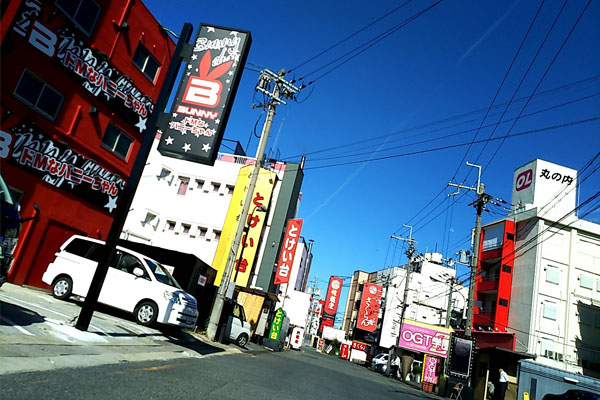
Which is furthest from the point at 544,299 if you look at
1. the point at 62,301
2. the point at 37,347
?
the point at 37,347

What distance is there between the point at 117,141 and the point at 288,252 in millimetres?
20709

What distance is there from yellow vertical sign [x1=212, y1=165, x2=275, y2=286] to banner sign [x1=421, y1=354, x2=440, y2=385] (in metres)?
15.3

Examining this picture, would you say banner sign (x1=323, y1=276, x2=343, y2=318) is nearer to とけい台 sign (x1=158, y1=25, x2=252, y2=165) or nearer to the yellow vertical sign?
the yellow vertical sign

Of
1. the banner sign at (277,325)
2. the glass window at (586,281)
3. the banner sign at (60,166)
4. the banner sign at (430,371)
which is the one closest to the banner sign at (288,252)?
the banner sign at (277,325)

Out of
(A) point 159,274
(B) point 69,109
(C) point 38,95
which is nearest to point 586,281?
(A) point 159,274

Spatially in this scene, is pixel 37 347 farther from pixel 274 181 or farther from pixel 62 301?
pixel 274 181

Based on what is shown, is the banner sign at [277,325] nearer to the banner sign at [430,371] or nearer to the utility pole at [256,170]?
the banner sign at [430,371]

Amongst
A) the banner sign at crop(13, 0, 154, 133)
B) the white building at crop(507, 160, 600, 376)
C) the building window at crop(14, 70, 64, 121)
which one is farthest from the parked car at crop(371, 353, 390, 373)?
the building window at crop(14, 70, 64, 121)

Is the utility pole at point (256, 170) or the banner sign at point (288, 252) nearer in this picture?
the utility pole at point (256, 170)

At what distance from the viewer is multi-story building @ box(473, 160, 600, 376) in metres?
36.7

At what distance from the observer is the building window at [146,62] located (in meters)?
18.3

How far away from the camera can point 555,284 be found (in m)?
38.8

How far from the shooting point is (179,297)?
12.6 metres

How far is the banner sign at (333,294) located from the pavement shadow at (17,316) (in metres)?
61.9
